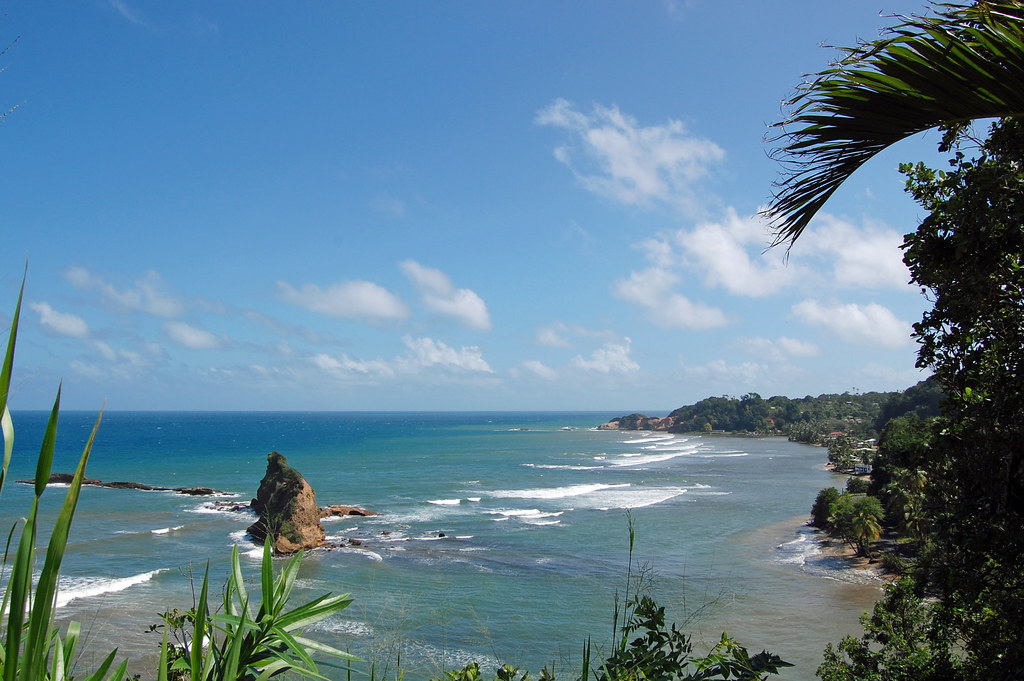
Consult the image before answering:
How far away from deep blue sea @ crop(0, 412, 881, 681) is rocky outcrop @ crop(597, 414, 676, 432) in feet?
328

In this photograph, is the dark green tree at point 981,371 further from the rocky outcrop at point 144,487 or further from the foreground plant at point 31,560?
the rocky outcrop at point 144,487

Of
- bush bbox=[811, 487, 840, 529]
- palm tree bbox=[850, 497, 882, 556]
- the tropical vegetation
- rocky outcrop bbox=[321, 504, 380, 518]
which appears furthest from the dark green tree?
rocky outcrop bbox=[321, 504, 380, 518]

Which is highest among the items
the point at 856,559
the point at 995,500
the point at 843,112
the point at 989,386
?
the point at 843,112

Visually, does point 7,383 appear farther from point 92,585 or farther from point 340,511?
point 340,511

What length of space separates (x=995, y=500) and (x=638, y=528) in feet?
112

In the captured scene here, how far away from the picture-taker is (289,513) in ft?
104

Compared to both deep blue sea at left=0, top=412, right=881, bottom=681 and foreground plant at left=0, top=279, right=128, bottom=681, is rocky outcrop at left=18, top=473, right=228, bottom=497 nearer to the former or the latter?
deep blue sea at left=0, top=412, right=881, bottom=681

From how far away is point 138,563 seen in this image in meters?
28.2

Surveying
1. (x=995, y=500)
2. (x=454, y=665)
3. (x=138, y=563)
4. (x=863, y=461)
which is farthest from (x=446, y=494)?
(x=995, y=500)

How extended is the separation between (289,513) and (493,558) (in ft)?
32.9

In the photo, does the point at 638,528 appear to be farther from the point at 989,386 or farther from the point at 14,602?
the point at 14,602

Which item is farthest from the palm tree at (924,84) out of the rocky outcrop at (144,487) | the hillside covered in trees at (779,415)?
the hillside covered in trees at (779,415)

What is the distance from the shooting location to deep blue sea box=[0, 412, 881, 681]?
18422 mm

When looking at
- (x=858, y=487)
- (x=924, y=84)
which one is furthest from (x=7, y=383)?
(x=858, y=487)
